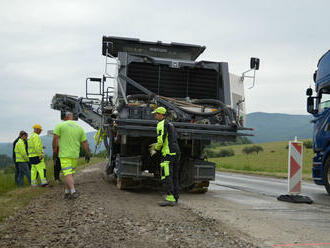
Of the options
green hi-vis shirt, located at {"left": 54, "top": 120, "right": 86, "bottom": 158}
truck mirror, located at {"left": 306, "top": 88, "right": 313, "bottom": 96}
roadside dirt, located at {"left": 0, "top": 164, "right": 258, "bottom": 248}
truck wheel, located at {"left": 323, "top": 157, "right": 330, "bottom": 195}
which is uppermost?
truck mirror, located at {"left": 306, "top": 88, "right": 313, "bottom": 96}

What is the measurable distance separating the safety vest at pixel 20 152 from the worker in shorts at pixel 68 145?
11.0 ft

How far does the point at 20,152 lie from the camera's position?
11453mm

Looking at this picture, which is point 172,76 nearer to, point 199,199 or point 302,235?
point 199,199

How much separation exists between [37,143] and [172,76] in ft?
13.1

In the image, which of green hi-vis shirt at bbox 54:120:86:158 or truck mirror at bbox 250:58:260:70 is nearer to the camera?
green hi-vis shirt at bbox 54:120:86:158

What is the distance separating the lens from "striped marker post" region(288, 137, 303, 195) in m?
9.07

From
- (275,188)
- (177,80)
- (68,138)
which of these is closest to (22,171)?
(68,138)

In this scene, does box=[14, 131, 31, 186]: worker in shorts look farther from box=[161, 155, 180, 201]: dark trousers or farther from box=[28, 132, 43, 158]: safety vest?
box=[161, 155, 180, 201]: dark trousers

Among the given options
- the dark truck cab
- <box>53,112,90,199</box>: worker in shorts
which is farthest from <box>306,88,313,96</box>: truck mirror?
<box>53,112,90,199</box>: worker in shorts

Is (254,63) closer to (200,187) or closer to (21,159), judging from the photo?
(200,187)

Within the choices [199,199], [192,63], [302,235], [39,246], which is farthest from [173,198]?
[192,63]

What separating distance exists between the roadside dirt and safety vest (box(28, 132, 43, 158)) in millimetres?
3667

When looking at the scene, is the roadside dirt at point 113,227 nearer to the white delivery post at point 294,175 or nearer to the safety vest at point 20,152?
the white delivery post at point 294,175

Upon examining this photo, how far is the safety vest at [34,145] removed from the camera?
11016 millimetres
